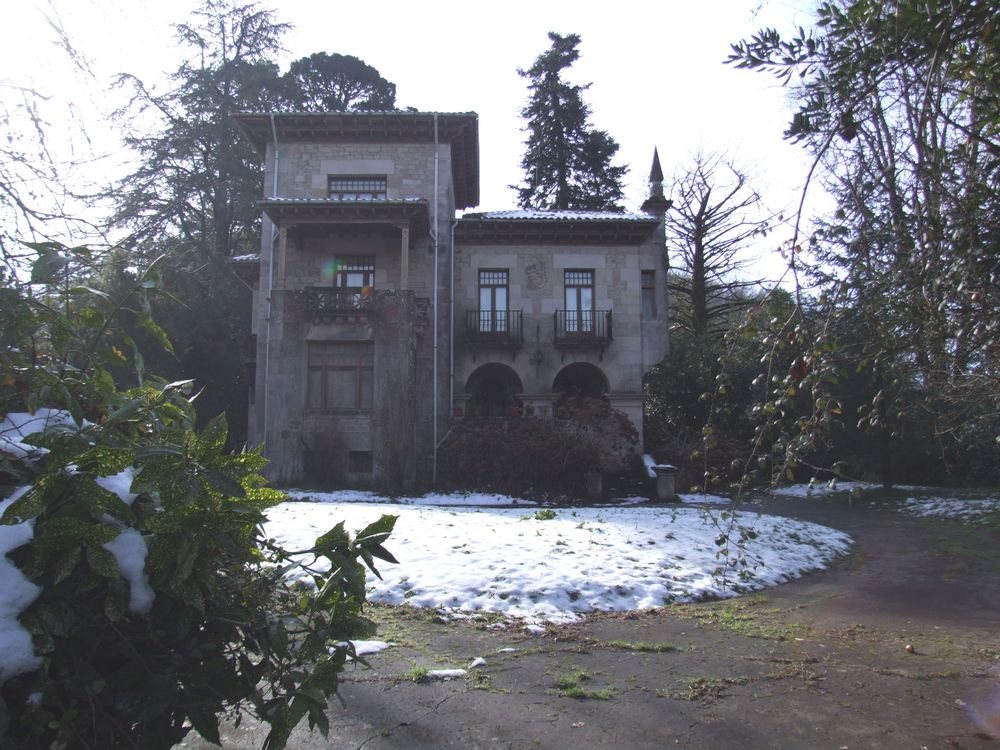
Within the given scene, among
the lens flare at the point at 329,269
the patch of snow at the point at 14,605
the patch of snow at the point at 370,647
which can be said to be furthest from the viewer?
the lens flare at the point at 329,269

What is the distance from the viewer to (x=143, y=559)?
6.95 feet

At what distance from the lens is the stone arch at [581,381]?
967 inches

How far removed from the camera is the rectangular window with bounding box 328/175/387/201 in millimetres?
22930

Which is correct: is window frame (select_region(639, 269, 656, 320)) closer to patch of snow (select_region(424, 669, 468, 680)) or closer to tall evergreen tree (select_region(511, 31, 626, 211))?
tall evergreen tree (select_region(511, 31, 626, 211))

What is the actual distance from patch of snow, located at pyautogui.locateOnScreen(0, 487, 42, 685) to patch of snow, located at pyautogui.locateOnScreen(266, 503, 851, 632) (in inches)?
165

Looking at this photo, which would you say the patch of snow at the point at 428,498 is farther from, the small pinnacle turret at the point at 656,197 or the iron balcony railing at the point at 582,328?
the small pinnacle turret at the point at 656,197

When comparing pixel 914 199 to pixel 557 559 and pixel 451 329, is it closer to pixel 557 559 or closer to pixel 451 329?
pixel 557 559

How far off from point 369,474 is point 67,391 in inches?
706

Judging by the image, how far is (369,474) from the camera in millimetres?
19719

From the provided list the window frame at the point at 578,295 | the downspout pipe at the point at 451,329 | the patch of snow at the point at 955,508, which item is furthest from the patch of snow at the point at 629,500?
the window frame at the point at 578,295

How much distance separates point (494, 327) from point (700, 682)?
63.4 feet

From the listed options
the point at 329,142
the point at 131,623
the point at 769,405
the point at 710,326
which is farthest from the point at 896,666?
the point at 710,326

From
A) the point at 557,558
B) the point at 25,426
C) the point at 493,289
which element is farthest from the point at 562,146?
the point at 25,426

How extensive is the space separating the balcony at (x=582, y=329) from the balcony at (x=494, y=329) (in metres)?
1.33
